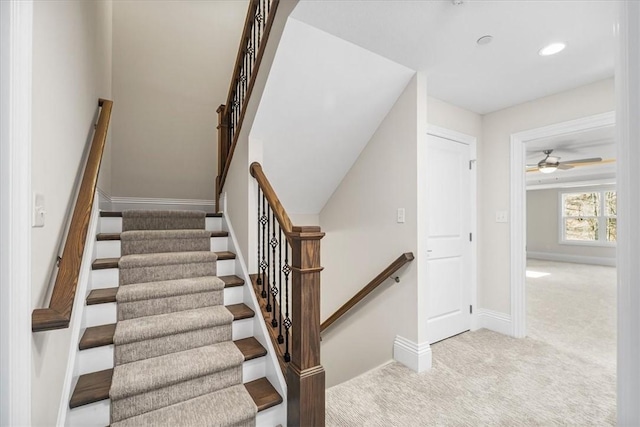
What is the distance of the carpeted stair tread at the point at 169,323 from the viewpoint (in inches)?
70.2

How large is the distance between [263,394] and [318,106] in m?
2.10

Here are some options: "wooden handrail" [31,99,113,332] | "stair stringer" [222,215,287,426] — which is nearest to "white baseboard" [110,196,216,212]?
"stair stringer" [222,215,287,426]

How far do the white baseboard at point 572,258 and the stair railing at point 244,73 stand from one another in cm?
1013

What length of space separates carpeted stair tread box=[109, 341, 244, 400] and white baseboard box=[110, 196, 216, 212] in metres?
2.53

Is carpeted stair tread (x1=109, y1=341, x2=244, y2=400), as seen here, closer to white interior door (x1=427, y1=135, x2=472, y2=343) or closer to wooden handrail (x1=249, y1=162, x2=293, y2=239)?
wooden handrail (x1=249, y1=162, x2=293, y2=239)

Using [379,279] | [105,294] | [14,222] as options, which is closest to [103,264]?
[105,294]

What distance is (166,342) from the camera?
188cm

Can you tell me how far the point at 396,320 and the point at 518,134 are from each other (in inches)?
90.5

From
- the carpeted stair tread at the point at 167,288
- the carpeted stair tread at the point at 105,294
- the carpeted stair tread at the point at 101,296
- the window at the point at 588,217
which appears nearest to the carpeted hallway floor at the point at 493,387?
the carpeted stair tread at the point at 105,294

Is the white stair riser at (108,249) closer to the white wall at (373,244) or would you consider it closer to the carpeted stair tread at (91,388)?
the carpeted stair tread at (91,388)

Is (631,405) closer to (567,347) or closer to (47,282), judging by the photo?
(47,282)

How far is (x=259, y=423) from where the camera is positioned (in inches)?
68.1

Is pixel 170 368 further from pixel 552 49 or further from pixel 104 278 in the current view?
pixel 552 49

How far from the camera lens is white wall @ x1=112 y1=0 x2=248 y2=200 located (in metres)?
3.66
